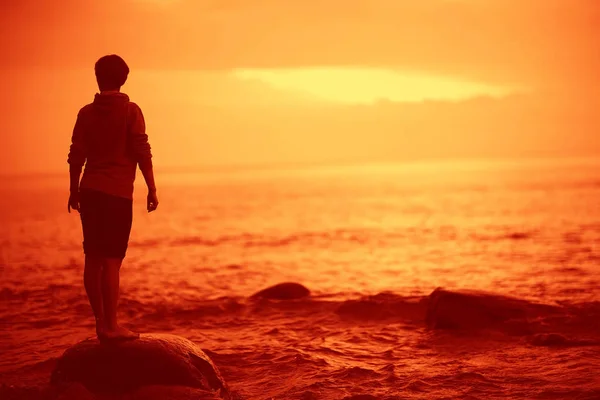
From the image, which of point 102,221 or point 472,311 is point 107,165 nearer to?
point 102,221

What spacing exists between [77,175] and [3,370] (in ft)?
12.9

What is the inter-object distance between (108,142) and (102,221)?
0.76 m

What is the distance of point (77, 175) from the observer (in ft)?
20.7

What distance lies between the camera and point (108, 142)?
247 inches

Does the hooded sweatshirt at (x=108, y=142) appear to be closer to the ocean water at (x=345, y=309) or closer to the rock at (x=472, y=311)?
the ocean water at (x=345, y=309)

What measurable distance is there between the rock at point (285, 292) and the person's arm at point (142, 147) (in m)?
8.39

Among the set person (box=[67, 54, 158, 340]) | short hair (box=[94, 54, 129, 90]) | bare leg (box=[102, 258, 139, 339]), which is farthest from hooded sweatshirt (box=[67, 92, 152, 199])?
bare leg (box=[102, 258, 139, 339])

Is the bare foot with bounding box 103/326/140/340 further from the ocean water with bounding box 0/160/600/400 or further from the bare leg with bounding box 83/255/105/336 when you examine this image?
the ocean water with bounding box 0/160/600/400

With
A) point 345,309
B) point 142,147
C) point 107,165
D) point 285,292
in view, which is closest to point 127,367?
point 107,165

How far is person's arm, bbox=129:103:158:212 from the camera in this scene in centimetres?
630

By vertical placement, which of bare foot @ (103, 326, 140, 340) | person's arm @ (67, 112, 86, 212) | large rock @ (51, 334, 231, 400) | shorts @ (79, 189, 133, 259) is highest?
person's arm @ (67, 112, 86, 212)

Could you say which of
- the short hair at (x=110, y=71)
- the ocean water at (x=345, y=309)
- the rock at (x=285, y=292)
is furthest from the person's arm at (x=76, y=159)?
the rock at (x=285, y=292)

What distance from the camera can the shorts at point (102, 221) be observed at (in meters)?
6.24

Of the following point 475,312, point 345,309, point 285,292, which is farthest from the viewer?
point 285,292
